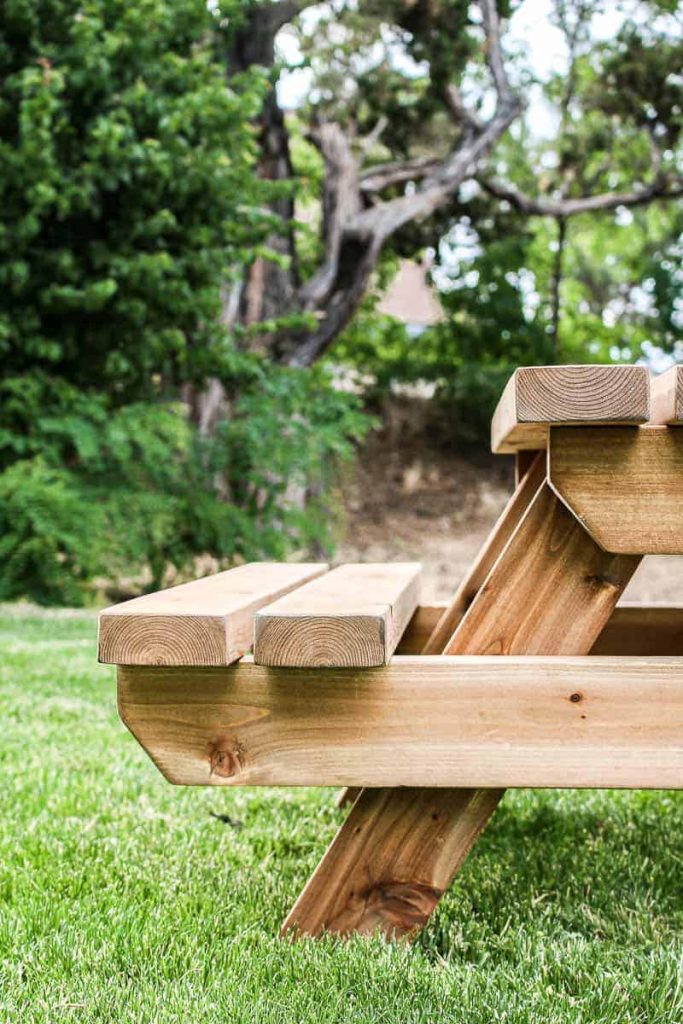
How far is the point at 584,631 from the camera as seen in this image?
1.68 meters

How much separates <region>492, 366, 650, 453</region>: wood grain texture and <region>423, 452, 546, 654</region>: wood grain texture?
1.82 feet

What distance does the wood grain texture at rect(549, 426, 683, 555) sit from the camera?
60.6 inches

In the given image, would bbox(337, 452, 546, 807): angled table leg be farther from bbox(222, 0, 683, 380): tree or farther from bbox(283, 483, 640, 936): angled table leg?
bbox(222, 0, 683, 380): tree

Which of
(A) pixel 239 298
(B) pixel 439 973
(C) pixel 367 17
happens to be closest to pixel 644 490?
(B) pixel 439 973

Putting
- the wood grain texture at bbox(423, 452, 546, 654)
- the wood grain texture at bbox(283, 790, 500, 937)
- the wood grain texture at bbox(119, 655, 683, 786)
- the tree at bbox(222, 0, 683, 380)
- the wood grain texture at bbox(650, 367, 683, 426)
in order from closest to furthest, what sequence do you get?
1. the wood grain texture at bbox(650, 367, 683, 426)
2. the wood grain texture at bbox(119, 655, 683, 786)
3. the wood grain texture at bbox(283, 790, 500, 937)
4. the wood grain texture at bbox(423, 452, 546, 654)
5. the tree at bbox(222, 0, 683, 380)

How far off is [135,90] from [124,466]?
9.16 feet

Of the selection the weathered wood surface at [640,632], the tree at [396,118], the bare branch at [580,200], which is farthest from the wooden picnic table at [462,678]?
the bare branch at [580,200]

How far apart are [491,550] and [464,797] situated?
1.93 ft

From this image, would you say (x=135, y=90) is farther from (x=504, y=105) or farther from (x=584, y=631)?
(x=584, y=631)

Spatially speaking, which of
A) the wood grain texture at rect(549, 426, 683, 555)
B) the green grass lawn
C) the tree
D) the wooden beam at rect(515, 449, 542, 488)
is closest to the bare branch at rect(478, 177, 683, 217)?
the tree

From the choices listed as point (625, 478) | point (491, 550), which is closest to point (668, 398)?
point (625, 478)

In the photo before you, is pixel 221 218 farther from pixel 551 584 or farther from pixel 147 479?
pixel 551 584

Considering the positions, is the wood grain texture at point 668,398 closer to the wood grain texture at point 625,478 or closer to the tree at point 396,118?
the wood grain texture at point 625,478

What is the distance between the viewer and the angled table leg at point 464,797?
1668mm
